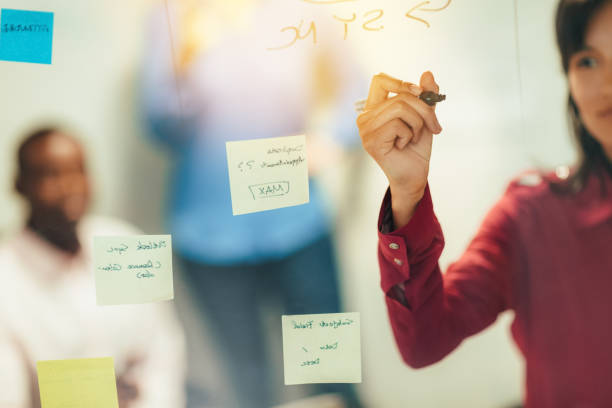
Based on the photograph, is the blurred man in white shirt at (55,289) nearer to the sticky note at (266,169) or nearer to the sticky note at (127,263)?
the sticky note at (127,263)

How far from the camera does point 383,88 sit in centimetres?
98

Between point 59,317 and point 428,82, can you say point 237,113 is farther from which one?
point 59,317

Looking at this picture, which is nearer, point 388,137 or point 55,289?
point 388,137

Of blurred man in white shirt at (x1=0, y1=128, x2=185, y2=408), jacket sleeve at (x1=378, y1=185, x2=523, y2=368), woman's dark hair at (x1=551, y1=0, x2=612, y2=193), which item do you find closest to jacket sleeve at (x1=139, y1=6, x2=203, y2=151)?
blurred man in white shirt at (x1=0, y1=128, x2=185, y2=408)

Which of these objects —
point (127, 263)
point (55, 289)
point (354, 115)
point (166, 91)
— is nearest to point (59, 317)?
point (55, 289)

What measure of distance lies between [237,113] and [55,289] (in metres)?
0.52

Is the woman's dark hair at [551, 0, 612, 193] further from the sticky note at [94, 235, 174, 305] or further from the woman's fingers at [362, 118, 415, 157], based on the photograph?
the sticky note at [94, 235, 174, 305]

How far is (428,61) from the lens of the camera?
3.38 feet

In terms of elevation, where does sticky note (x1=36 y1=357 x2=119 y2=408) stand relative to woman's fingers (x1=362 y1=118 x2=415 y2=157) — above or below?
below

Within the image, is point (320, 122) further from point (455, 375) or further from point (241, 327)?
point (455, 375)

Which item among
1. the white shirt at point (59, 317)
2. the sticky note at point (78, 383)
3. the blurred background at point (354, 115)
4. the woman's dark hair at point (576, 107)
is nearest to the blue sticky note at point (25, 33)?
the blurred background at point (354, 115)

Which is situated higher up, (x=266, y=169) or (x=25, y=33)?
(x=25, y=33)

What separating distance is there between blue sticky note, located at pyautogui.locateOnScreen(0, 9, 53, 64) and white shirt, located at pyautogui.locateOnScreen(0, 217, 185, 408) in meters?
0.36

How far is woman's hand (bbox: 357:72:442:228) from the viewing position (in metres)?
0.93
